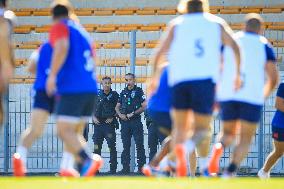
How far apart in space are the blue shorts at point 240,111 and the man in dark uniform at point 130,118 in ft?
26.6

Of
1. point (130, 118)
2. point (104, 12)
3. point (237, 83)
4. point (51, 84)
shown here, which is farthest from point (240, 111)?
point (104, 12)

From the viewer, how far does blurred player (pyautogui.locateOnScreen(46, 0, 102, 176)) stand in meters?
11.2

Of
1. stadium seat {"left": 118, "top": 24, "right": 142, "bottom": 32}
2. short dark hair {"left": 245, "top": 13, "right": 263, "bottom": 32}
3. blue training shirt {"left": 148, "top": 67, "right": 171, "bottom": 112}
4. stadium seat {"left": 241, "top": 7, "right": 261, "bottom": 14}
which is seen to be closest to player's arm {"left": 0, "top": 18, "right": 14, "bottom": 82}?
blue training shirt {"left": 148, "top": 67, "right": 171, "bottom": 112}

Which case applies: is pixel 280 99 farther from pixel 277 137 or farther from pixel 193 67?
pixel 193 67

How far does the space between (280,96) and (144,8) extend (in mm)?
10314

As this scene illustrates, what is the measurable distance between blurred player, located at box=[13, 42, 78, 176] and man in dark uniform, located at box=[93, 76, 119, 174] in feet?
26.9

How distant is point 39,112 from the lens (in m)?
12.4

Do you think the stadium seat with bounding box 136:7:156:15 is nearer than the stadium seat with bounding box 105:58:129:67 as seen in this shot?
No

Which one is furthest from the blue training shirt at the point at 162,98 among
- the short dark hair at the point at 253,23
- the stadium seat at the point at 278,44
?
the stadium seat at the point at 278,44

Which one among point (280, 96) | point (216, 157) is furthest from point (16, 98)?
point (216, 157)

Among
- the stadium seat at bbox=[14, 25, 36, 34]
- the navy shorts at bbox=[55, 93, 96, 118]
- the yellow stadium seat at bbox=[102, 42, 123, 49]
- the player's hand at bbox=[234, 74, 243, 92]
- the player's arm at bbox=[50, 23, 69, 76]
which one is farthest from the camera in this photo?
the stadium seat at bbox=[14, 25, 36, 34]

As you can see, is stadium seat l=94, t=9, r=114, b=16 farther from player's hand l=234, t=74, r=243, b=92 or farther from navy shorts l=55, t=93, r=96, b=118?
navy shorts l=55, t=93, r=96, b=118

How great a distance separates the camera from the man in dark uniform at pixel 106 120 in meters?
21.1

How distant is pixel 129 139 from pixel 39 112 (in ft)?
28.5
